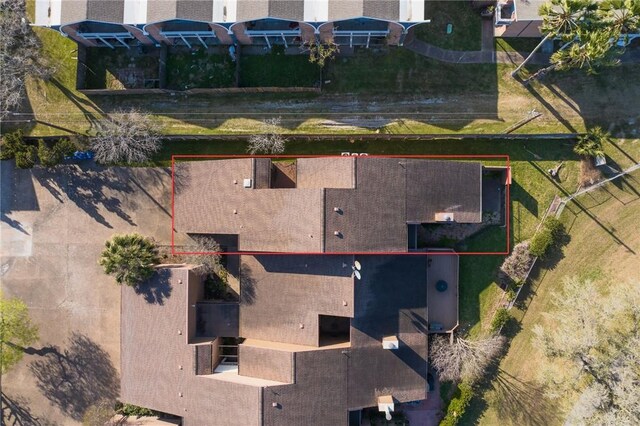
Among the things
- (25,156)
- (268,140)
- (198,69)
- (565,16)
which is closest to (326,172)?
(268,140)

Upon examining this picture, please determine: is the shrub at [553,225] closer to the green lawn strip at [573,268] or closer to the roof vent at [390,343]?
the green lawn strip at [573,268]

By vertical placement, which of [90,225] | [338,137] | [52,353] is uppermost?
[338,137]

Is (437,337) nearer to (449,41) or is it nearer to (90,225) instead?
(449,41)

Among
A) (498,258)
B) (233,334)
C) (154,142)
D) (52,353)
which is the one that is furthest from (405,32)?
(52,353)

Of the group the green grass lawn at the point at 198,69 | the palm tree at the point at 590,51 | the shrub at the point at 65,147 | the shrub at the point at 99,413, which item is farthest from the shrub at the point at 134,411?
the palm tree at the point at 590,51

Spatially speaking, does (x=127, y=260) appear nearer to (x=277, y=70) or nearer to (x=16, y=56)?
(x=277, y=70)

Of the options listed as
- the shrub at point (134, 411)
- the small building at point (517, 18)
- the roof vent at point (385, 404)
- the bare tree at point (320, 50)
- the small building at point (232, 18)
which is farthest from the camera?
the shrub at point (134, 411)

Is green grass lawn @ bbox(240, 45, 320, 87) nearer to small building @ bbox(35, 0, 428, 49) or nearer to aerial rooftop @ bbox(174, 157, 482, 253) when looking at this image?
small building @ bbox(35, 0, 428, 49)
